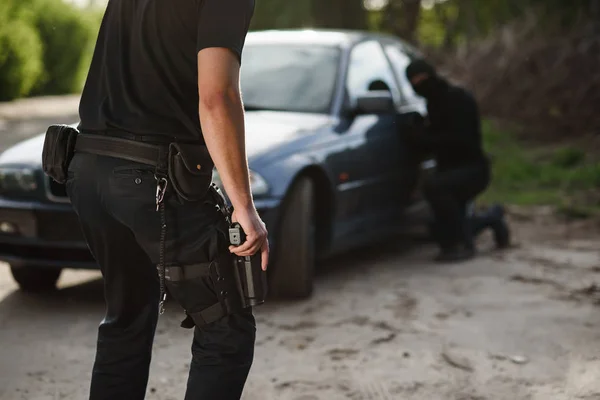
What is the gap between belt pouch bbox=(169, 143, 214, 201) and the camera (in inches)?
113

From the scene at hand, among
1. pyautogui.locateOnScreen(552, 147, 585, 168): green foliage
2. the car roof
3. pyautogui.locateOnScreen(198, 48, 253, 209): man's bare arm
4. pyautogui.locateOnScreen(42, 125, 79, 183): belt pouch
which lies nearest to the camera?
pyautogui.locateOnScreen(198, 48, 253, 209): man's bare arm

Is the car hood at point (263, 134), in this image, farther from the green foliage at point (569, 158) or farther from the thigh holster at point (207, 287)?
the green foliage at point (569, 158)

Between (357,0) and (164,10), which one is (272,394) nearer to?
(164,10)

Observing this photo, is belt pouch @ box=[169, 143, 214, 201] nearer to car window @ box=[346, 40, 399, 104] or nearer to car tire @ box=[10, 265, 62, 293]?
car tire @ box=[10, 265, 62, 293]

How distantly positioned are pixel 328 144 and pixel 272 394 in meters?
2.35

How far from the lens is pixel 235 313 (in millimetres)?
2924

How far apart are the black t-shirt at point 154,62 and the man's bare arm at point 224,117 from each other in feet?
0.17

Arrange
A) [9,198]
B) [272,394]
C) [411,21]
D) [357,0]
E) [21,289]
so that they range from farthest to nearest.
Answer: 1. [411,21]
2. [357,0]
3. [21,289]
4. [9,198]
5. [272,394]

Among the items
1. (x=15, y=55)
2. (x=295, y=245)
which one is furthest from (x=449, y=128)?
(x=15, y=55)

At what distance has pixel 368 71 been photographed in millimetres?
7281

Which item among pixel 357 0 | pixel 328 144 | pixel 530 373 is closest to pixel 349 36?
pixel 328 144

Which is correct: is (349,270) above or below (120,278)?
below

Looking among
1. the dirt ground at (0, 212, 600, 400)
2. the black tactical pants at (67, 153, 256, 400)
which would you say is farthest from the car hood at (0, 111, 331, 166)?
the black tactical pants at (67, 153, 256, 400)

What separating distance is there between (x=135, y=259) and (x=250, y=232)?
1.31 feet
